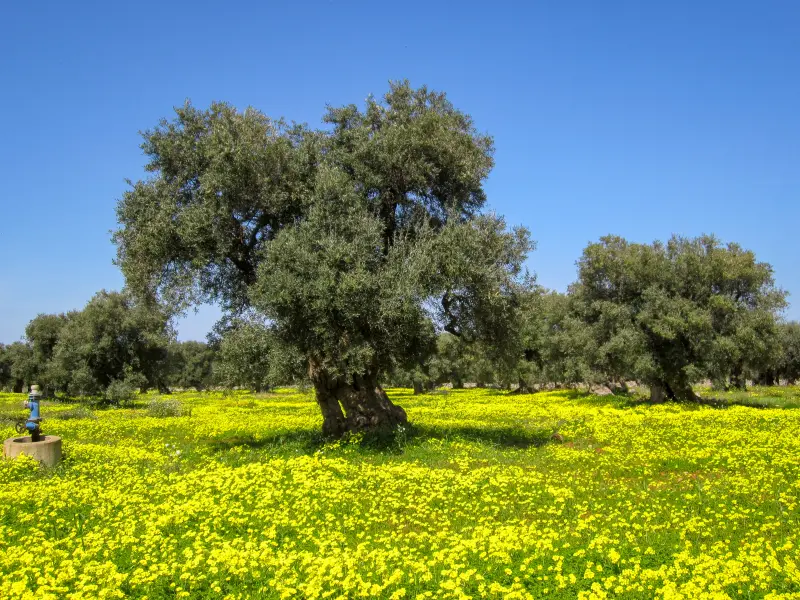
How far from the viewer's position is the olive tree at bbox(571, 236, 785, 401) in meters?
36.6

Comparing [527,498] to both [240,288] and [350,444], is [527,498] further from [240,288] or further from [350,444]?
[240,288]

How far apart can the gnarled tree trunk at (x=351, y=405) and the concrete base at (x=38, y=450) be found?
868 centimetres

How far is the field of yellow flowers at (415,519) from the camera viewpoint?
8234mm

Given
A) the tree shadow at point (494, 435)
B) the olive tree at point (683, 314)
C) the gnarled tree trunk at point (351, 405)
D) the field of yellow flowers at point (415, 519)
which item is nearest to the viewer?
the field of yellow flowers at point (415, 519)

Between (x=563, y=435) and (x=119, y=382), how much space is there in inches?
1587

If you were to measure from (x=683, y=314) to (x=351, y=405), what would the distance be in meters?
25.4

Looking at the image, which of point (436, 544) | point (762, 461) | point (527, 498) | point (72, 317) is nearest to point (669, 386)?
point (762, 461)

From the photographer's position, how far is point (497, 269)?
2041 centimetres

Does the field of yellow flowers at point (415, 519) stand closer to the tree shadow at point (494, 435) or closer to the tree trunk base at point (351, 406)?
the tree shadow at point (494, 435)

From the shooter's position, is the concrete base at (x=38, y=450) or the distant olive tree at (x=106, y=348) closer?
the concrete base at (x=38, y=450)

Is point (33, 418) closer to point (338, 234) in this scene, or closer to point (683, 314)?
point (338, 234)

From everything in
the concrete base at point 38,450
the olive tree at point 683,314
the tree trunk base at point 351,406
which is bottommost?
the concrete base at point 38,450

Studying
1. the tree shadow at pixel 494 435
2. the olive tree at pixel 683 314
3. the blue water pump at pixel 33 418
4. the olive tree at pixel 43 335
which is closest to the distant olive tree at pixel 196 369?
the olive tree at pixel 43 335

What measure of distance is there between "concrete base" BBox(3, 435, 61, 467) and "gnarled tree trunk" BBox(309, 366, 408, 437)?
28.5ft
